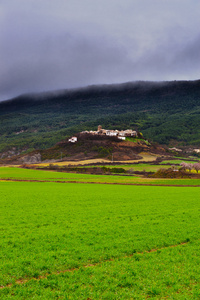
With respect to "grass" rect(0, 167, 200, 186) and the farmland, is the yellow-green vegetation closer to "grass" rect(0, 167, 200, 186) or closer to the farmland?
the farmland

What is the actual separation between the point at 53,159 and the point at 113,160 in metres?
40.5

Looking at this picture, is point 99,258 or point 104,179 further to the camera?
point 104,179

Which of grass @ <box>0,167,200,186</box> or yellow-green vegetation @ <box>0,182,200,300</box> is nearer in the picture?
yellow-green vegetation @ <box>0,182,200,300</box>

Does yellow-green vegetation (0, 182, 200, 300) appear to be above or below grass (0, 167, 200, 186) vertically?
above

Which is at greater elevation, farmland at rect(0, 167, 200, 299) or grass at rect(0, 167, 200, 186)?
farmland at rect(0, 167, 200, 299)

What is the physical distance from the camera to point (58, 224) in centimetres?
1878

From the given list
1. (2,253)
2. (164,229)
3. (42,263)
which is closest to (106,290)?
(42,263)

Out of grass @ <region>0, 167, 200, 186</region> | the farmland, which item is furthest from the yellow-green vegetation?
grass @ <region>0, 167, 200, 186</region>

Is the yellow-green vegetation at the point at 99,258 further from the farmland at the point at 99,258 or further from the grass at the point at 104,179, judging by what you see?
the grass at the point at 104,179

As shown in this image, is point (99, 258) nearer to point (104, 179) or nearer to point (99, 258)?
point (99, 258)

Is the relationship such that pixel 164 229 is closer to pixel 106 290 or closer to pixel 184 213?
pixel 184 213

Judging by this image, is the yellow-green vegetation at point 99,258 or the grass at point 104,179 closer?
the yellow-green vegetation at point 99,258

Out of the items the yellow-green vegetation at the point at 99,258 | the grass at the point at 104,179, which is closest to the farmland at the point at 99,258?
the yellow-green vegetation at the point at 99,258

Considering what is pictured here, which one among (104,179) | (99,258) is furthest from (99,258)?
(104,179)
